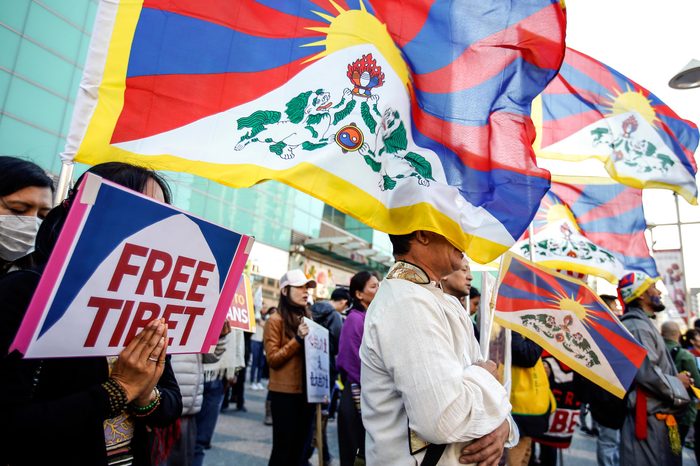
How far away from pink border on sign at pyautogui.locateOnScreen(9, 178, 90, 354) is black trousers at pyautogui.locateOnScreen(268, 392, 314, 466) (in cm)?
289

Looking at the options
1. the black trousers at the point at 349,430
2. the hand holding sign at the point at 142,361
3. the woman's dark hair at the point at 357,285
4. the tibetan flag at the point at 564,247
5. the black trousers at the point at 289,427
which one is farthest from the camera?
the tibetan flag at the point at 564,247

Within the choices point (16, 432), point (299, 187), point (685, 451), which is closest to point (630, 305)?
point (299, 187)

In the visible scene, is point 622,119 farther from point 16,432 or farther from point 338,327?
point 16,432

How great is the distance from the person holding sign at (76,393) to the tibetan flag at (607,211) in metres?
5.80

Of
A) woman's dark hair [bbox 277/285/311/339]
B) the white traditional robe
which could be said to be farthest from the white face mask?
woman's dark hair [bbox 277/285/311/339]

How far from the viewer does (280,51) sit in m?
2.18

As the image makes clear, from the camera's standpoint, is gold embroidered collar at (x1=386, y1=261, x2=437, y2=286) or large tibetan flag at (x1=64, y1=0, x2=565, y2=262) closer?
gold embroidered collar at (x1=386, y1=261, x2=437, y2=286)

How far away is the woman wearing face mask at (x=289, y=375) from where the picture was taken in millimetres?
3654

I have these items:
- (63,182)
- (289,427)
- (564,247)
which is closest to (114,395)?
(63,182)

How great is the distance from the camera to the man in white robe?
1430mm

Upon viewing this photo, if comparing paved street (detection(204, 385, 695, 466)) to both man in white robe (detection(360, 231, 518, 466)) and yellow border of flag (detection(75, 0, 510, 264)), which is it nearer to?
man in white robe (detection(360, 231, 518, 466))

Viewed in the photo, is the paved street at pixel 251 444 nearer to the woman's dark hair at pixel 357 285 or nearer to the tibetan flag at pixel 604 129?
the woman's dark hair at pixel 357 285

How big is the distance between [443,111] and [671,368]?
3650mm

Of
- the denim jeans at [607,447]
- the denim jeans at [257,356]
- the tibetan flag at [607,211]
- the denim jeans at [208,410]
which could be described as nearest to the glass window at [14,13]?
the denim jeans at [257,356]
